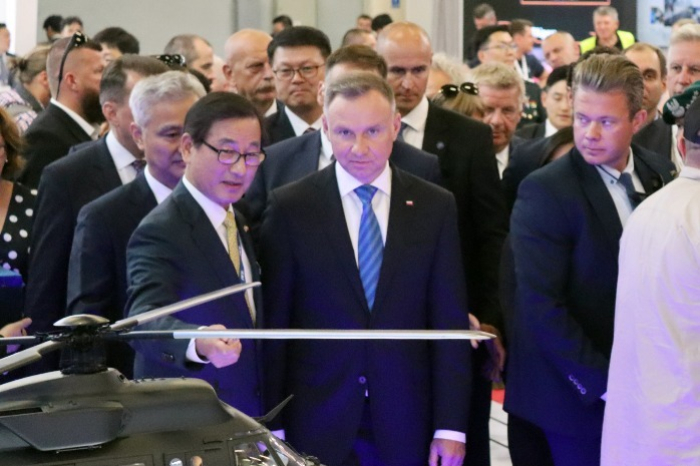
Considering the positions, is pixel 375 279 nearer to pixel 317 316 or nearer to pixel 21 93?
pixel 317 316

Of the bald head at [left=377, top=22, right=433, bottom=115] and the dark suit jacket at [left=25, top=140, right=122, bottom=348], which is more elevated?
the bald head at [left=377, top=22, right=433, bottom=115]

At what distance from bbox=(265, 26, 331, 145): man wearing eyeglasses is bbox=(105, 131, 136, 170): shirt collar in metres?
0.80

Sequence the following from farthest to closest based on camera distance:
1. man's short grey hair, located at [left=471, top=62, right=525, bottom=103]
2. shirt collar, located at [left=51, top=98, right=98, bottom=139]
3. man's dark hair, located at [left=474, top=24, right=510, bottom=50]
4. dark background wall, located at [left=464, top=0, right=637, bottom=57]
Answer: dark background wall, located at [left=464, top=0, right=637, bottom=57], man's dark hair, located at [left=474, top=24, right=510, bottom=50], man's short grey hair, located at [left=471, top=62, right=525, bottom=103], shirt collar, located at [left=51, top=98, right=98, bottom=139]

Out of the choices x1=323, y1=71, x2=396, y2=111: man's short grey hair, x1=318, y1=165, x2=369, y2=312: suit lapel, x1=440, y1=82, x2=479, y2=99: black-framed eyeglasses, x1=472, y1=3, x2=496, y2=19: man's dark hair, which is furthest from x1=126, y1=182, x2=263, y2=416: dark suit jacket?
x1=472, y1=3, x2=496, y2=19: man's dark hair

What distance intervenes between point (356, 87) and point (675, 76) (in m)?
2.54

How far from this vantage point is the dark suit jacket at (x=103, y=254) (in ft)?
12.6

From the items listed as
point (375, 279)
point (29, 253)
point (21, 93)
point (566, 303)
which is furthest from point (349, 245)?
point (21, 93)

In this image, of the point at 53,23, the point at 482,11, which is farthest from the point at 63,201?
the point at 482,11

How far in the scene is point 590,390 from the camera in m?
3.82

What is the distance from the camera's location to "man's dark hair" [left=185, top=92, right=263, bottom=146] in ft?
11.6

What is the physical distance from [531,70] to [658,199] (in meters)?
8.92

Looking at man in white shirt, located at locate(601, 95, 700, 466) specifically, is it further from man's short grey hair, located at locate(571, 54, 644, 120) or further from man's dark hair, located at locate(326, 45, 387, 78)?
man's dark hair, located at locate(326, 45, 387, 78)

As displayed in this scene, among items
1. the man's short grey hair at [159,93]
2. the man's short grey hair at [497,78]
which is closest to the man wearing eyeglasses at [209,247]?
the man's short grey hair at [159,93]

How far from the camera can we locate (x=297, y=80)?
17.2ft
